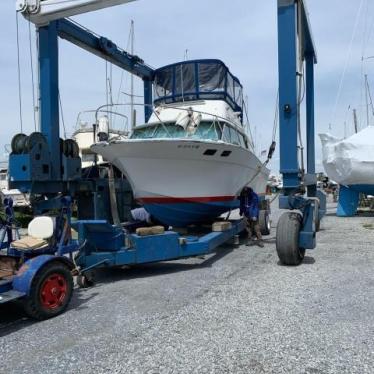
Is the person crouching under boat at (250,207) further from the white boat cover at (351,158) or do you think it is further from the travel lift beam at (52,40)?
the white boat cover at (351,158)

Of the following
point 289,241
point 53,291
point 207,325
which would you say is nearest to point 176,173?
point 289,241

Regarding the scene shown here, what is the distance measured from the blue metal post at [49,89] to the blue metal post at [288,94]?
484 centimetres

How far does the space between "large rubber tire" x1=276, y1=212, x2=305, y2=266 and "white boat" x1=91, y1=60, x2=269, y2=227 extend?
Answer: 202 cm

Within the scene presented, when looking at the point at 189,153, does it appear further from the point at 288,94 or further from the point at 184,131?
the point at 288,94

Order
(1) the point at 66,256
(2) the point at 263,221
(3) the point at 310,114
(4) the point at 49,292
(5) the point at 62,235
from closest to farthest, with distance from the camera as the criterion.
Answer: (4) the point at 49,292 → (5) the point at 62,235 → (1) the point at 66,256 → (2) the point at 263,221 → (3) the point at 310,114

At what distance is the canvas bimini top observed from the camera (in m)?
11.1

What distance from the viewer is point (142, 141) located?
321 inches

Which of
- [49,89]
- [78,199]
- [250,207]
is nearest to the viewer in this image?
[49,89]

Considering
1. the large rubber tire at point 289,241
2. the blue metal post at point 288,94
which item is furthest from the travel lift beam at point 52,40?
the large rubber tire at point 289,241

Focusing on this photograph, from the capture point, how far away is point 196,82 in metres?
11.1

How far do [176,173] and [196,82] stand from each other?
133 inches

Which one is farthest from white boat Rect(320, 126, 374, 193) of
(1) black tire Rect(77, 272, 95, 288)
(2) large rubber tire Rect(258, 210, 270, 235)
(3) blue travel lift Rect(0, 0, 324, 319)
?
(1) black tire Rect(77, 272, 95, 288)

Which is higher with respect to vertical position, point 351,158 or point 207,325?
point 351,158

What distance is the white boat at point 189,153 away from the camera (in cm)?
849
